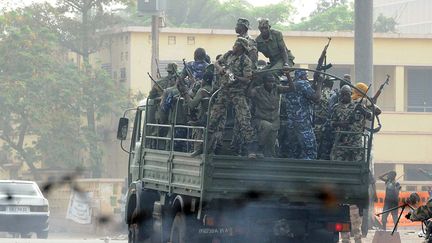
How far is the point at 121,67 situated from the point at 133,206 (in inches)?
1301

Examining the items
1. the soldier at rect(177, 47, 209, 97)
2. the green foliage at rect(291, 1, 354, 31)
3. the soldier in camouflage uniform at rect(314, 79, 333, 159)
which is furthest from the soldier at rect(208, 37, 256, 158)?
the green foliage at rect(291, 1, 354, 31)

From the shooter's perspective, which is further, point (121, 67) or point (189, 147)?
point (121, 67)

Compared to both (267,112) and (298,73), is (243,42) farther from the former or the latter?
(298,73)

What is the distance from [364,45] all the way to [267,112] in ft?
32.0

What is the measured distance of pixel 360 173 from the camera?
1522 centimetres

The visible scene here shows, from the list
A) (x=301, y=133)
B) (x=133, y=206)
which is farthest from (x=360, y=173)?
(x=133, y=206)

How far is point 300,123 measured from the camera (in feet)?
51.9

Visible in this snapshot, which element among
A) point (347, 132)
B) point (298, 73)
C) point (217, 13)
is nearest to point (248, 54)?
point (298, 73)

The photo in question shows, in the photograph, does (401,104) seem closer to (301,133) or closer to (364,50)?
(364,50)

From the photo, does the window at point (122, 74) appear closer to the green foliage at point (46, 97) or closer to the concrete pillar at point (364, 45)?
the green foliage at point (46, 97)

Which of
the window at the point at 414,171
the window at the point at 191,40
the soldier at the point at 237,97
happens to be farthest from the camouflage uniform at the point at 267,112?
the window at the point at 414,171

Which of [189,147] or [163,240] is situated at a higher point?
[189,147]

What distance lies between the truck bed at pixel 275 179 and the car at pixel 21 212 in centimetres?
1429

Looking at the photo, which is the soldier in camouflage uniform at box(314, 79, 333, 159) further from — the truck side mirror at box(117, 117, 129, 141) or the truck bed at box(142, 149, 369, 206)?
the truck side mirror at box(117, 117, 129, 141)
